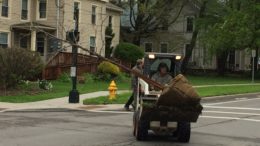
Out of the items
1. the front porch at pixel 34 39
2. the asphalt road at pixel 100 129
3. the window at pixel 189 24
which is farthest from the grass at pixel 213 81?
the asphalt road at pixel 100 129

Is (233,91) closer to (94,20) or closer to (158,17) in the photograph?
(94,20)

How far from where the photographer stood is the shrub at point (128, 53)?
47188 millimetres

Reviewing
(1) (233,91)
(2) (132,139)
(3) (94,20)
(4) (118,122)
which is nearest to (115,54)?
(3) (94,20)

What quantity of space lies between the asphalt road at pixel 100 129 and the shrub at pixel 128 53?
2607 centimetres

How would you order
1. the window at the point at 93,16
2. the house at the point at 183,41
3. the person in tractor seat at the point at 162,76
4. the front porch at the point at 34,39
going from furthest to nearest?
the house at the point at 183,41 < the window at the point at 93,16 < the front porch at the point at 34,39 < the person in tractor seat at the point at 162,76

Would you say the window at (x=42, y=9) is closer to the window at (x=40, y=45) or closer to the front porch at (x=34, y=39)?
the front porch at (x=34, y=39)

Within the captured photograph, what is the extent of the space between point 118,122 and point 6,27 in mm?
25895

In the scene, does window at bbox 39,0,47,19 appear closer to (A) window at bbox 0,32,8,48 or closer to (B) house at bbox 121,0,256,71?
(A) window at bbox 0,32,8,48

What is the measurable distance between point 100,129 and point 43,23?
2944 centimetres

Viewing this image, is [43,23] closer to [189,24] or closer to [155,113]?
[189,24]

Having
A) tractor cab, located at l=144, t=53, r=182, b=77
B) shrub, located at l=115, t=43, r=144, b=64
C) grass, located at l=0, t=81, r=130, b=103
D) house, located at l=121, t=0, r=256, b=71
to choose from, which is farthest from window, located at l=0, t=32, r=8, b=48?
tractor cab, located at l=144, t=53, r=182, b=77

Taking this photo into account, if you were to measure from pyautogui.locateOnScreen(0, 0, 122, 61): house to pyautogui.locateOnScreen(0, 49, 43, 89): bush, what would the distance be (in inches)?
437

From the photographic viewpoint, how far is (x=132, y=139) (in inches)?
509

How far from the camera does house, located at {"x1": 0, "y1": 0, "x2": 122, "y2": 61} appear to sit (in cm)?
4091
